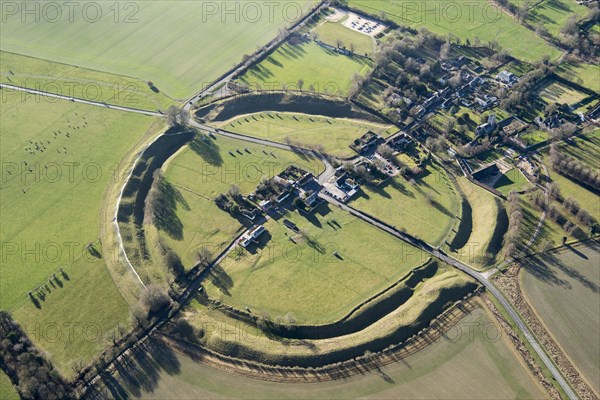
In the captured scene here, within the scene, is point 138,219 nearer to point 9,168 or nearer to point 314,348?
point 9,168

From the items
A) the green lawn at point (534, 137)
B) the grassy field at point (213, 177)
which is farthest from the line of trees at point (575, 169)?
the grassy field at point (213, 177)

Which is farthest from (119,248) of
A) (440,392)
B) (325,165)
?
(440,392)

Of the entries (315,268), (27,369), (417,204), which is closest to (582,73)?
(417,204)

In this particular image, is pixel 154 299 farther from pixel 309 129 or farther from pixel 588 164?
pixel 588 164

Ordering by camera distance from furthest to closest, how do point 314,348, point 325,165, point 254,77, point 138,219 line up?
point 254,77 < point 325,165 < point 138,219 < point 314,348

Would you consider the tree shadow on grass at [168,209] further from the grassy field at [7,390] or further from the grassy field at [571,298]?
the grassy field at [571,298]

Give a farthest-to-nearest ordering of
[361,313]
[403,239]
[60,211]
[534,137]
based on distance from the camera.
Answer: [534,137] < [60,211] < [403,239] < [361,313]
